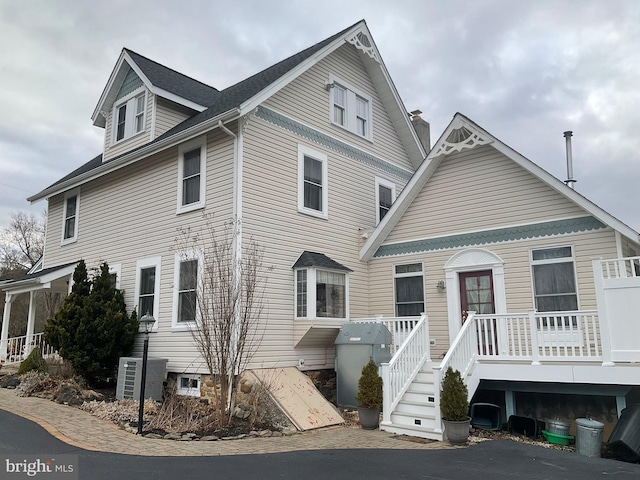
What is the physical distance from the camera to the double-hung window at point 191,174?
1191cm

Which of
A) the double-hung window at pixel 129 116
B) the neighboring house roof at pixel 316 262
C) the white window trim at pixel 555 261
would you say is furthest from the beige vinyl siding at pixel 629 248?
the double-hung window at pixel 129 116

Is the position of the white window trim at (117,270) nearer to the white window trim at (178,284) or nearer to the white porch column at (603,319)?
the white window trim at (178,284)

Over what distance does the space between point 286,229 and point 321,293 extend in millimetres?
1753

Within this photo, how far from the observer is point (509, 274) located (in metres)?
11.5

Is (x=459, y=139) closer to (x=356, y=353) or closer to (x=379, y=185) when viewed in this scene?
(x=379, y=185)

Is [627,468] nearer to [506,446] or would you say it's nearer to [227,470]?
[506,446]

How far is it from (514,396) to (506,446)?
2.47 m

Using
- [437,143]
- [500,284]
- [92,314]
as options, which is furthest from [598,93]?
[92,314]

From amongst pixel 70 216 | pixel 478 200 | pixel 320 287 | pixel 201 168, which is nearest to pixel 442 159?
pixel 478 200

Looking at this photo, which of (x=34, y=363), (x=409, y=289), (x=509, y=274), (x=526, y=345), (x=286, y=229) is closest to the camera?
(x=526, y=345)

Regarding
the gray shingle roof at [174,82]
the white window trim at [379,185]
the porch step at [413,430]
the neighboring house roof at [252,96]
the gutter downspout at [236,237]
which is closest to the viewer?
the porch step at [413,430]

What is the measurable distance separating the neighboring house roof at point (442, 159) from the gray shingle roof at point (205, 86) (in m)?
4.19

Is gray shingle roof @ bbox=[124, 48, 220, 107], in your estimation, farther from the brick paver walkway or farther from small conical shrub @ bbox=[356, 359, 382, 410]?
small conical shrub @ bbox=[356, 359, 382, 410]

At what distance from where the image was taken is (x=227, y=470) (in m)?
6.21
